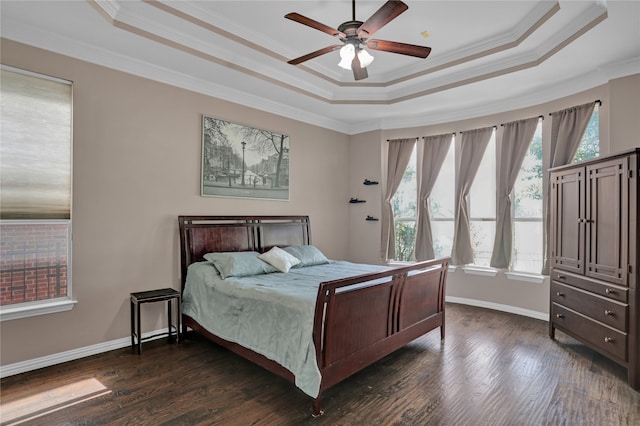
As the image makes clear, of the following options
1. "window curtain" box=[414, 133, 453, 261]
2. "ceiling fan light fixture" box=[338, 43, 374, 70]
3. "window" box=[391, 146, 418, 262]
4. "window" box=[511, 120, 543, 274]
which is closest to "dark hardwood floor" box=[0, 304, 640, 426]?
"window" box=[511, 120, 543, 274]

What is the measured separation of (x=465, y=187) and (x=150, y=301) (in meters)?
4.28

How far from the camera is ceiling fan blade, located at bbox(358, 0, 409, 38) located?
6.97 ft

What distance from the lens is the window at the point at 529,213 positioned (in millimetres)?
4473

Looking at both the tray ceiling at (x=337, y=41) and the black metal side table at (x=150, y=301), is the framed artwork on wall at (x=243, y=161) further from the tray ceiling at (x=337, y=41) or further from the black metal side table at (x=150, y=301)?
the black metal side table at (x=150, y=301)

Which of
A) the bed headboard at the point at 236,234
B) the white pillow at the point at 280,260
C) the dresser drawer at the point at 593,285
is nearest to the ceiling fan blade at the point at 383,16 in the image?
the white pillow at the point at 280,260

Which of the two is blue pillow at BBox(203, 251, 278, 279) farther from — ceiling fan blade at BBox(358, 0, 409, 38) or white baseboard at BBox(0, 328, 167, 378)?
ceiling fan blade at BBox(358, 0, 409, 38)

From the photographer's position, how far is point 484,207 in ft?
16.3

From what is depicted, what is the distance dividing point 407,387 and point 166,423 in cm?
173

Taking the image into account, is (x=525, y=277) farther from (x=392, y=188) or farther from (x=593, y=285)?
(x=392, y=188)

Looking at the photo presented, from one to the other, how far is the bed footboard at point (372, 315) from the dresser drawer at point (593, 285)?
3.94ft

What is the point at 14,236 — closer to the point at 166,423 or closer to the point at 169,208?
the point at 169,208

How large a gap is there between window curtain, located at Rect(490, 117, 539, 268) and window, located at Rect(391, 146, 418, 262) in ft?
4.07

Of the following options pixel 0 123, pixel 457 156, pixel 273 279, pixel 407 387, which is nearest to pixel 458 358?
pixel 407 387

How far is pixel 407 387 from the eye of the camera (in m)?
2.69
